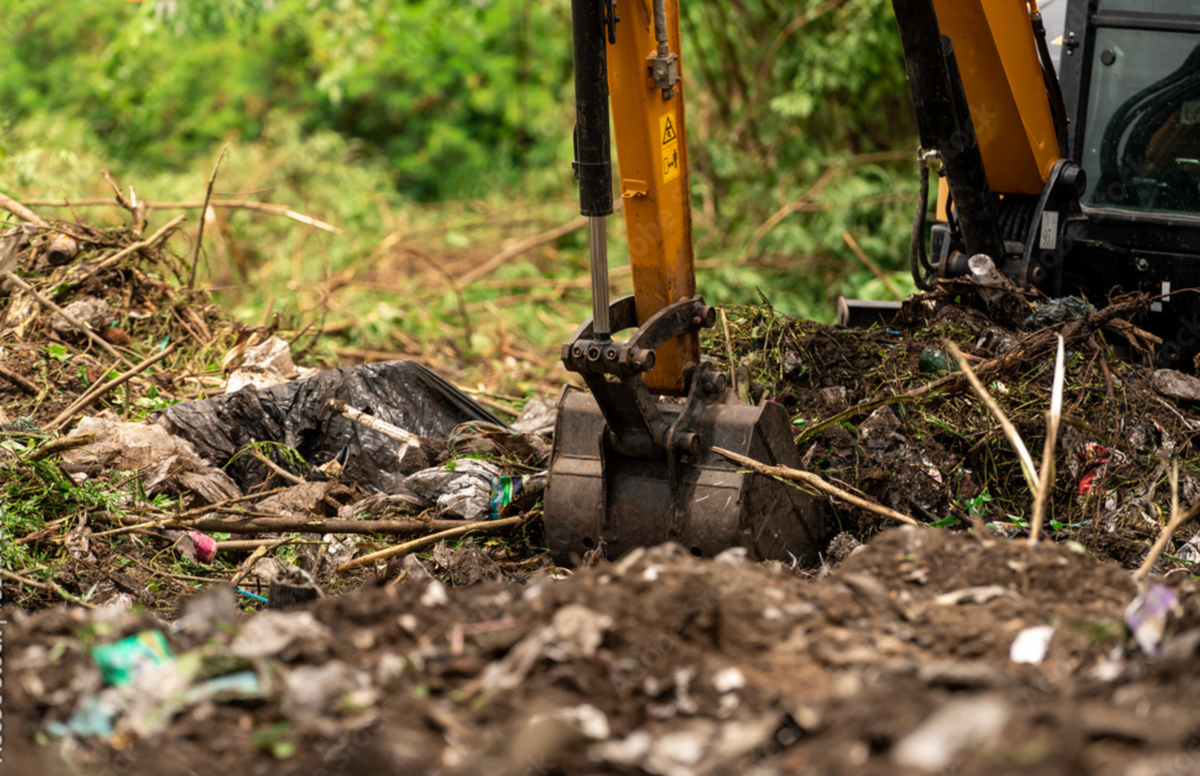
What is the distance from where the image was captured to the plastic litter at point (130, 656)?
76.4 inches

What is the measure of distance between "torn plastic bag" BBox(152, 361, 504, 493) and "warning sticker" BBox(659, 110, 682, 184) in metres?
1.72

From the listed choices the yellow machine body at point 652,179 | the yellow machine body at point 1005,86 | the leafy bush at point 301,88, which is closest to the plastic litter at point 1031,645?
the yellow machine body at point 652,179

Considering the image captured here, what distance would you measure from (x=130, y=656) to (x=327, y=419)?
2.54 metres

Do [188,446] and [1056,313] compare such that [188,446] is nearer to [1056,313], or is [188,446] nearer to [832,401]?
[832,401]

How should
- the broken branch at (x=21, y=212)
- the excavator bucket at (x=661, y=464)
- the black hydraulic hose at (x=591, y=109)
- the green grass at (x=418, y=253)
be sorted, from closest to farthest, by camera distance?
the black hydraulic hose at (x=591, y=109)
the excavator bucket at (x=661, y=464)
the broken branch at (x=21, y=212)
the green grass at (x=418, y=253)

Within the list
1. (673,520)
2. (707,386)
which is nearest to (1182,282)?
(707,386)

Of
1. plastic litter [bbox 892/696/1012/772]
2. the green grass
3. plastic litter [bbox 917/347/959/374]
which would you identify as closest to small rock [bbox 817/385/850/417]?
plastic litter [bbox 917/347/959/374]

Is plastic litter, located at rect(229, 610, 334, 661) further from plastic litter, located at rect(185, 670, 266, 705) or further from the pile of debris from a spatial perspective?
the pile of debris

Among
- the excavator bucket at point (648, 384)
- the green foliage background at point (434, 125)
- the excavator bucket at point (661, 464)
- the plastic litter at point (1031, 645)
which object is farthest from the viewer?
the green foliage background at point (434, 125)

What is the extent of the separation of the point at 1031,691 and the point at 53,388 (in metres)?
4.23

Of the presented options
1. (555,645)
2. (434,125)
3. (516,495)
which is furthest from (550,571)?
(434,125)

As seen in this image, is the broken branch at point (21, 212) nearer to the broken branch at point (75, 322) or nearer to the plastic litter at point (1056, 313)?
the broken branch at point (75, 322)

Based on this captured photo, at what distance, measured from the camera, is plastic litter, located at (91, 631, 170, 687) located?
1.94 metres

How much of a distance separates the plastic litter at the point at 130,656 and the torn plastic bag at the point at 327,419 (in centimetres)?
223
